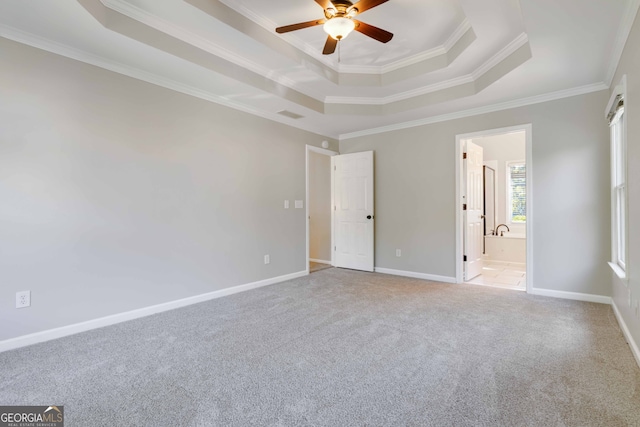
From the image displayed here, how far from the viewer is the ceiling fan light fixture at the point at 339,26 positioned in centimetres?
224

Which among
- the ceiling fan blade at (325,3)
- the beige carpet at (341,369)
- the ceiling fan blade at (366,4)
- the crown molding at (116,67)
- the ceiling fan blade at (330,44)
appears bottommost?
the beige carpet at (341,369)

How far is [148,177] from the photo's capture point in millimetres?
3117

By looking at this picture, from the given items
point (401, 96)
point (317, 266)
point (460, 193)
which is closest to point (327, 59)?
point (401, 96)

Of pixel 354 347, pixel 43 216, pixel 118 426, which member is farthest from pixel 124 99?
pixel 354 347

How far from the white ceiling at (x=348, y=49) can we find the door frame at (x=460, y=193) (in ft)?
1.09

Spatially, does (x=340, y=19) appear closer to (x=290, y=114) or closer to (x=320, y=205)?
(x=290, y=114)

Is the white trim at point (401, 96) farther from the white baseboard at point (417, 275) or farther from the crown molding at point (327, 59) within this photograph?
the white baseboard at point (417, 275)

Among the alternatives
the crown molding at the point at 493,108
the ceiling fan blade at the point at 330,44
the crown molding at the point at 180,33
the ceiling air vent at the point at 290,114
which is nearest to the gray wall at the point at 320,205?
the crown molding at the point at 493,108

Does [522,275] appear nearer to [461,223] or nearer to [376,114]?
[461,223]

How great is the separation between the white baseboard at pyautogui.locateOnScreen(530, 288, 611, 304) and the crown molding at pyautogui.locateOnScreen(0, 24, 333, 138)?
4.13 meters

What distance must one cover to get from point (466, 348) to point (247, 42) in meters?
3.19

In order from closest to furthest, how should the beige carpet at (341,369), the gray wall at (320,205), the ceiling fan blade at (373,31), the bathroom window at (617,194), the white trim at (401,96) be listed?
the beige carpet at (341,369) < the ceiling fan blade at (373,31) < the bathroom window at (617,194) < the white trim at (401,96) < the gray wall at (320,205)

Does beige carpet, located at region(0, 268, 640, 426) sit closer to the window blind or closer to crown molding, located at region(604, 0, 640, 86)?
crown molding, located at region(604, 0, 640, 86)

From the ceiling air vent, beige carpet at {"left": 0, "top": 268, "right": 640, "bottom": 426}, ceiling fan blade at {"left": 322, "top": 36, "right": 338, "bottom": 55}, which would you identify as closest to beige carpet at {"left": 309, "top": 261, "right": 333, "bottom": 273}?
beige carpet at {"left": 0, "top": 268, "right": 640, "bottom": 426}
